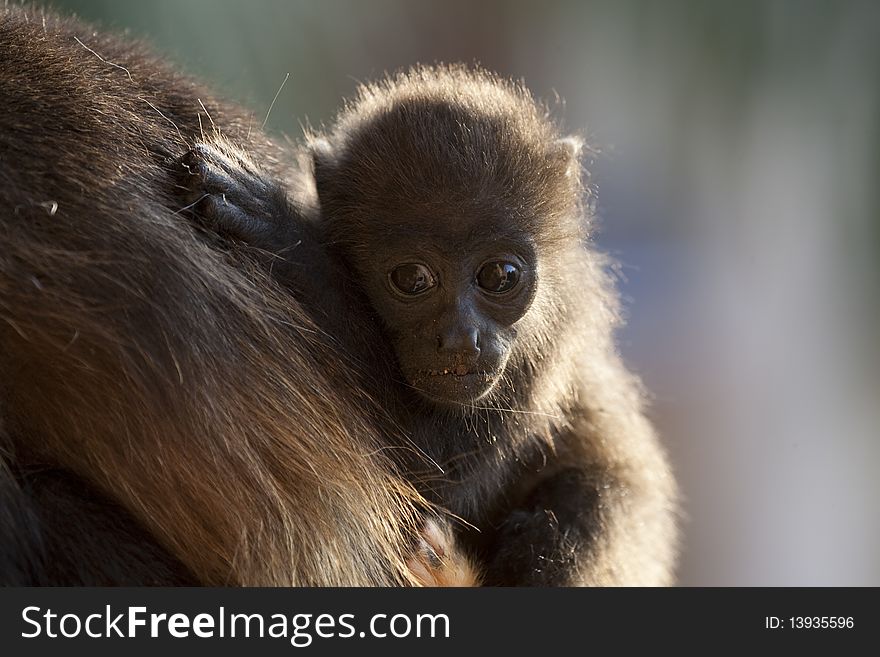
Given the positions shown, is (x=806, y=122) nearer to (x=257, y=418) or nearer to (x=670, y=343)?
(x=670, y=343)

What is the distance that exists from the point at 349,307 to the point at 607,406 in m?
0.61

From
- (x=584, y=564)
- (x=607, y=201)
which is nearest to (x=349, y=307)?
(x=584, y=564)

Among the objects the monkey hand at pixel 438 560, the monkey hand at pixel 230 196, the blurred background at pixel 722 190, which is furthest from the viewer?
the blurred background at pixel 722 190

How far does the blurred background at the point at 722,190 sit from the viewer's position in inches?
92.4

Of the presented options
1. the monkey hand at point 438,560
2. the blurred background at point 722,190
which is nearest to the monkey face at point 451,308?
the monkey hand at point 438,560

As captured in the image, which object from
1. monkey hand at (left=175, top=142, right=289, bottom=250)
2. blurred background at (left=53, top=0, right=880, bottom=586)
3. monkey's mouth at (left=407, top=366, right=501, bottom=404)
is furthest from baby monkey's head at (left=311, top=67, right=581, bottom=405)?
blurred background at (left=53, top=0, right=880, bottom=586)

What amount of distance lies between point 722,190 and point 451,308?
4.91ft

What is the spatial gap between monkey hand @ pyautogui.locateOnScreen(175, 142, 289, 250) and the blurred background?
1.03 metres

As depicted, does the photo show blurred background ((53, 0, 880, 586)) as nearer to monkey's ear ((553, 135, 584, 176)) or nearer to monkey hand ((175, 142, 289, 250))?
monkey's ear ((553, 135, 584, 176))

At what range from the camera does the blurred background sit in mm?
2348

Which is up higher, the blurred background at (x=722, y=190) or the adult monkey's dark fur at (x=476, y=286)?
the blurred background at (x=722, y=190)

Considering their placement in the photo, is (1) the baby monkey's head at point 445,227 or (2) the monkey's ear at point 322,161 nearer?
(1) the baby monkey's head at point 445,227

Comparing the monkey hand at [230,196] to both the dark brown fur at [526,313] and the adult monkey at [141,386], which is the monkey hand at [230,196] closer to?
the adult monkey at [141,386]
